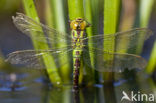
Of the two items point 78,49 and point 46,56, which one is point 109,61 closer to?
point 78,49

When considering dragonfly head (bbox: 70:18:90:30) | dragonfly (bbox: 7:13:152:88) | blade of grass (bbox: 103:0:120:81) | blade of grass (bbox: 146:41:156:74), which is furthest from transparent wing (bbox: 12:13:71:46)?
blade of grass (bbox: 146:41:156:74)

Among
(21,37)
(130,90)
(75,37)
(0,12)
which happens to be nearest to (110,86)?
(130,90)

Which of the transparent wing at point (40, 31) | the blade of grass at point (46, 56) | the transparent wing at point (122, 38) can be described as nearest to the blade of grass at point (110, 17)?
the transparent wing at point (122, 38)

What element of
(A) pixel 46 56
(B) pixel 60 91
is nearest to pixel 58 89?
(B) pixel 60 91

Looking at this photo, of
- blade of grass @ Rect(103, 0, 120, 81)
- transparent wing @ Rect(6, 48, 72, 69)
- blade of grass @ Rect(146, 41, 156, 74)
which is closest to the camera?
blade of grass @ Rect(103, 0, 120, 81)

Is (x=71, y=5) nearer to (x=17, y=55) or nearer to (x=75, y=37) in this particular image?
(x=75, y=37)

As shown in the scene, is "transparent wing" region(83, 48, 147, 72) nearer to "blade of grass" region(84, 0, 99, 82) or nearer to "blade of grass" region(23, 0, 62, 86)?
"blade of grass" region(84, 0, 99, 82)
